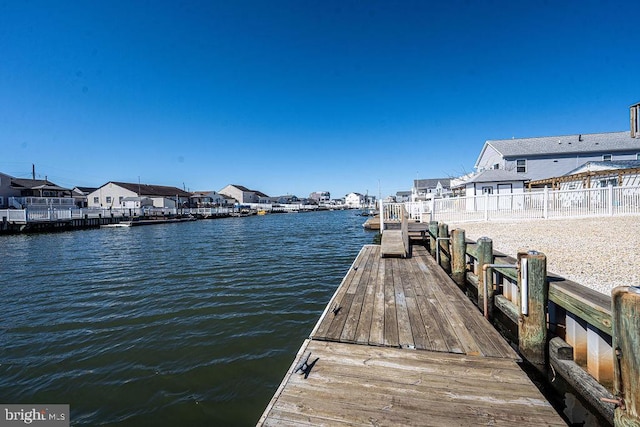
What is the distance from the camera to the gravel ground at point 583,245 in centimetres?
549

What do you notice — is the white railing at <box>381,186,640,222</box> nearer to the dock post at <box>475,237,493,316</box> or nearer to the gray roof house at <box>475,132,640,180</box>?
the dock post at <box>475,237,493,316</box>

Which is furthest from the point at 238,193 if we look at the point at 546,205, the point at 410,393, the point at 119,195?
the point at 410,393

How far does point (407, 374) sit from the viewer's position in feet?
9.80

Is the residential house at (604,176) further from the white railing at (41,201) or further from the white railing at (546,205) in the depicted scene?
the white railing at (41,201)

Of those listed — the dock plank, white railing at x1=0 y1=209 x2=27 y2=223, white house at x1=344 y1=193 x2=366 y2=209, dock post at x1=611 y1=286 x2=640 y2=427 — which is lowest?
the dock plank

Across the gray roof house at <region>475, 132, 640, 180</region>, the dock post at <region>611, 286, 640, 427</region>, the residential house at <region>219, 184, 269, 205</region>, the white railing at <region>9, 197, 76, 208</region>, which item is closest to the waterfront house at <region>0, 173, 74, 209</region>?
the white railing at <region>9, 197, 76, 208</region>

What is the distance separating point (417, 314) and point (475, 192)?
2325cm

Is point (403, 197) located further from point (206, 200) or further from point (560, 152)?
point (206, 200)

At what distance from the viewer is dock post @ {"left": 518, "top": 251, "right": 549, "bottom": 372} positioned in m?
3.88

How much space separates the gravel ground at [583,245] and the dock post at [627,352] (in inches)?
122

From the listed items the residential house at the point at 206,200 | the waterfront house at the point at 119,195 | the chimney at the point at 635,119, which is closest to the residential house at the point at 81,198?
the waterfront house at the point at 119,195

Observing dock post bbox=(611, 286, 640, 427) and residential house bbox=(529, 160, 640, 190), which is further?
residential house bbox=(529, 160, 640, 190)

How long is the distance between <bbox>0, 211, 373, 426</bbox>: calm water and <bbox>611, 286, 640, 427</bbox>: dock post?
381 centimetres

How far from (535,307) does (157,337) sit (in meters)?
6.85
